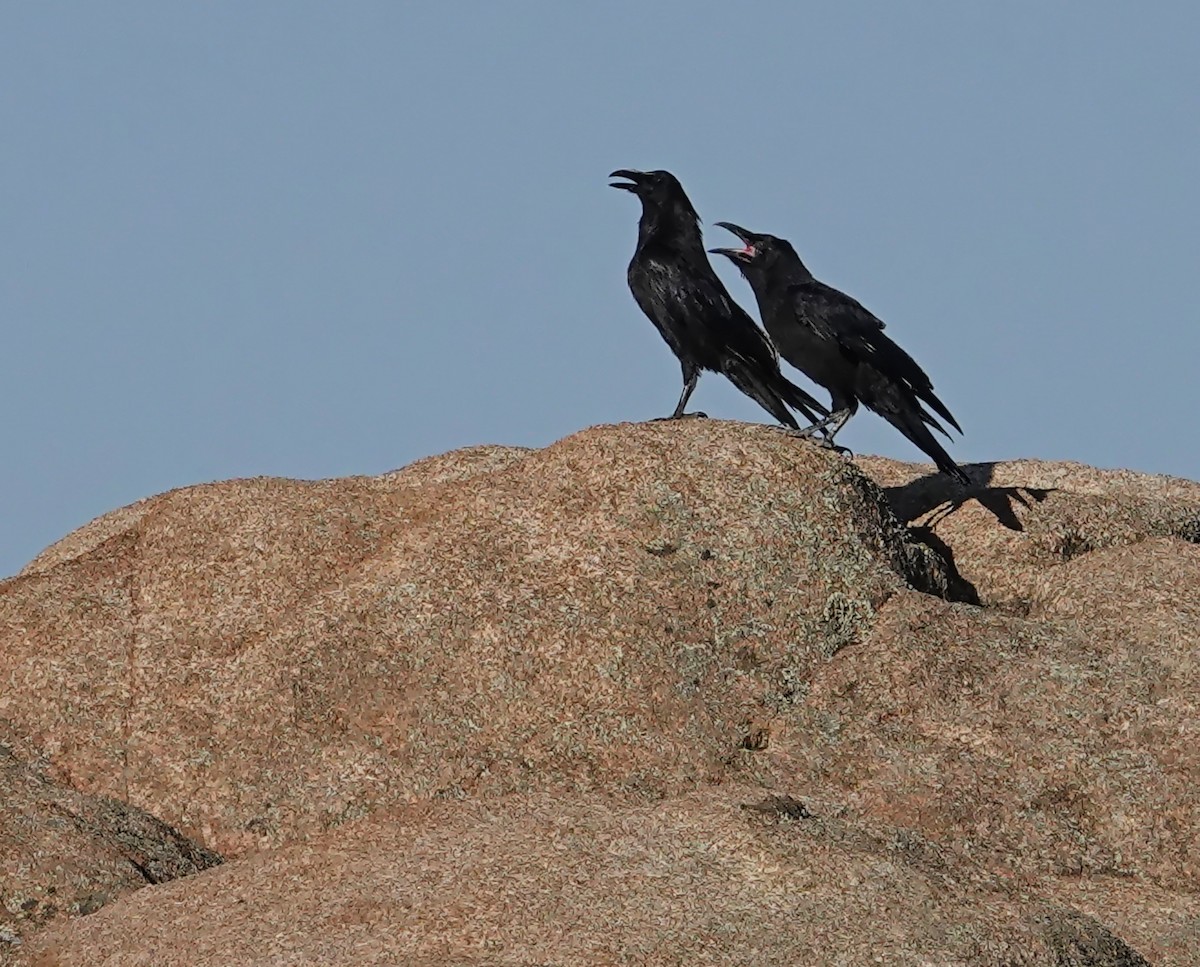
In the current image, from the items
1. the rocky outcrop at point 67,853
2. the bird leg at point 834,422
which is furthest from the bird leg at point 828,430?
the rocky outcrop at point 67,853

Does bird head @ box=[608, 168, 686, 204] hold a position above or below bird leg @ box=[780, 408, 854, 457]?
above

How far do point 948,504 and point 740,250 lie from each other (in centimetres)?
367

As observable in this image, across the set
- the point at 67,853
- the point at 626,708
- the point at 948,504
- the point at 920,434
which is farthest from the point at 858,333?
the point at 67,853

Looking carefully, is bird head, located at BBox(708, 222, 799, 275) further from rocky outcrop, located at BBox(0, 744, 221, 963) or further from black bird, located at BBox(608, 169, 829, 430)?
rocky outcrop, located at BBox(0, 744, 221, 963)

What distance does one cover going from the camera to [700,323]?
2009 centimetres

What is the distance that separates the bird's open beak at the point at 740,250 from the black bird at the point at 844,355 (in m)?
0.24

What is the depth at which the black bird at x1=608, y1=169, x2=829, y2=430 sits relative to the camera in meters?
20.1

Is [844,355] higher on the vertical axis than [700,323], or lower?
lower

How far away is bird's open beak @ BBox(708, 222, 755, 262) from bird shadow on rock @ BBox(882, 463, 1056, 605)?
307 centimetres

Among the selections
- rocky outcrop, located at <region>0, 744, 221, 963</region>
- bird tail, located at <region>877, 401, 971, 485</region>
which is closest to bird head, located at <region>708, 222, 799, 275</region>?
bird tail, located at <region>877, 401, 971, 485</region>

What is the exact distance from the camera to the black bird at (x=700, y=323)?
20109mm

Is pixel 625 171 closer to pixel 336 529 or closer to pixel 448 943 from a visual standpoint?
pixel 336 529

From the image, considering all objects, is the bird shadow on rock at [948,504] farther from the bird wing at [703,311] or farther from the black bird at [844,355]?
the bird wing at [703,311]

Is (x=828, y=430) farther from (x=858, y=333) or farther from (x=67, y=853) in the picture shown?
(x=67, y=853)
